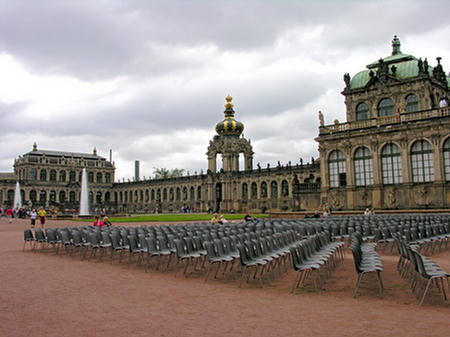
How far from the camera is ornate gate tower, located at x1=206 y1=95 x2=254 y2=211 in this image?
74562mm

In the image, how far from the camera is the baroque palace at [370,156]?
40.9 meters

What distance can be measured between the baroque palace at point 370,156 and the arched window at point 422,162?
0.30ft

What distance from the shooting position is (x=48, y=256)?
1659 cm

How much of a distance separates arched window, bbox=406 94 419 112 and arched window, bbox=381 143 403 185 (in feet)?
26.6

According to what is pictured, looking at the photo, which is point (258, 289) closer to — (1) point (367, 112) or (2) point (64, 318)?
(2) point (64, 318)

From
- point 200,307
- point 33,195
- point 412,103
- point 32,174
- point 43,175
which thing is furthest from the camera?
point 43,175

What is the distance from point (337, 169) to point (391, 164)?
6021 mm

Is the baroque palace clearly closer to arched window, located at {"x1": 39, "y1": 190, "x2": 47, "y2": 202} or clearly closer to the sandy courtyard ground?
the sandy courtyard ground

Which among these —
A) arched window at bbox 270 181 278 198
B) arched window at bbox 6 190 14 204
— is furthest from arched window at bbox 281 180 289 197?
arched window at bbox 6 190 14 204

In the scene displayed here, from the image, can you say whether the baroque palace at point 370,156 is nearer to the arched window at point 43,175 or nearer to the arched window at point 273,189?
the arched window at point 273,189

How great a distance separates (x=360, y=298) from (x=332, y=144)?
131 ft

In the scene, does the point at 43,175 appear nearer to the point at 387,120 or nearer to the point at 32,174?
the point at 32,174

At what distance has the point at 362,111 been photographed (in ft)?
173

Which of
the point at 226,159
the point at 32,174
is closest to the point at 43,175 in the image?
the point at 32,174
